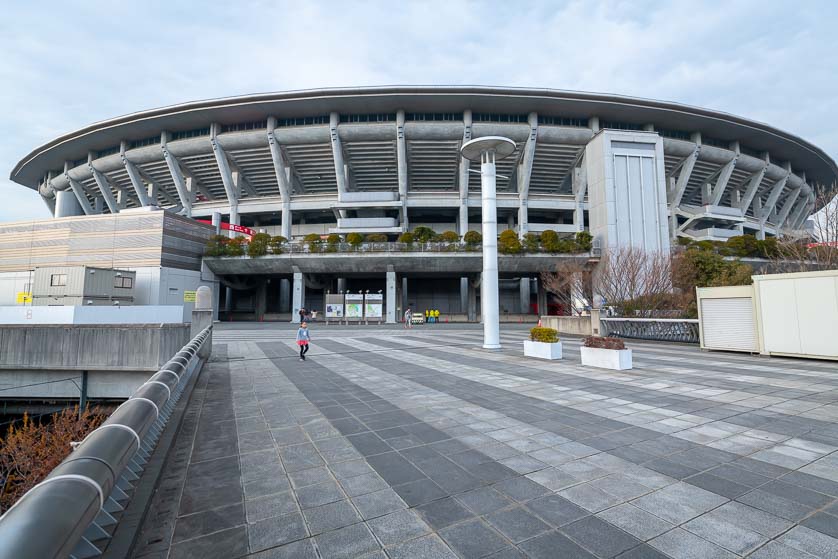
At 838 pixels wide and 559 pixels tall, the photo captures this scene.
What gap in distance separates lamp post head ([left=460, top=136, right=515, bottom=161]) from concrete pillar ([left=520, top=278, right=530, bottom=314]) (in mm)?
31948

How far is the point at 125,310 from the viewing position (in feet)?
42.8

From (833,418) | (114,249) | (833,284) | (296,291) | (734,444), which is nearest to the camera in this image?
(734,444)

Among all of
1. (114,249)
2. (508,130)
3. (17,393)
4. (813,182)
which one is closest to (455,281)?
(508,130)

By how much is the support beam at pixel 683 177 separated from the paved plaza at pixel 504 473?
42429 mm

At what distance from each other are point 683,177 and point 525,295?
21.7m

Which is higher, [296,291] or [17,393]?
[296,291]

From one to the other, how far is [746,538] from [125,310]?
16360 mm

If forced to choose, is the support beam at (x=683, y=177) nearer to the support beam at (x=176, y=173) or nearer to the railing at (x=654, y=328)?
the railing at (x=654, y=328)

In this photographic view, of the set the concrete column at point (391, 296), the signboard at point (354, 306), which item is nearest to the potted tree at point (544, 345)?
the signboard at point (354, 306)

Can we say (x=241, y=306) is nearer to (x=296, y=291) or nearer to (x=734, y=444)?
(x=296, y=291)

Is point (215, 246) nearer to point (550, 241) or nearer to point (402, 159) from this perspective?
point (402, 159)

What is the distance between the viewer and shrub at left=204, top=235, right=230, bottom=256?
3647 cm

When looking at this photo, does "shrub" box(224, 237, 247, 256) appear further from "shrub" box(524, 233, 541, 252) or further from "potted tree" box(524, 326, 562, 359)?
"potted tree" box(524, 326, 562, 359)

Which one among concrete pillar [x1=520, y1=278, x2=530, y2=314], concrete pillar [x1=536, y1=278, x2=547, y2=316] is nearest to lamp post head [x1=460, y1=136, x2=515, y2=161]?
concrete pillar [x1=536, y1=278, x2=547, y2=316]
